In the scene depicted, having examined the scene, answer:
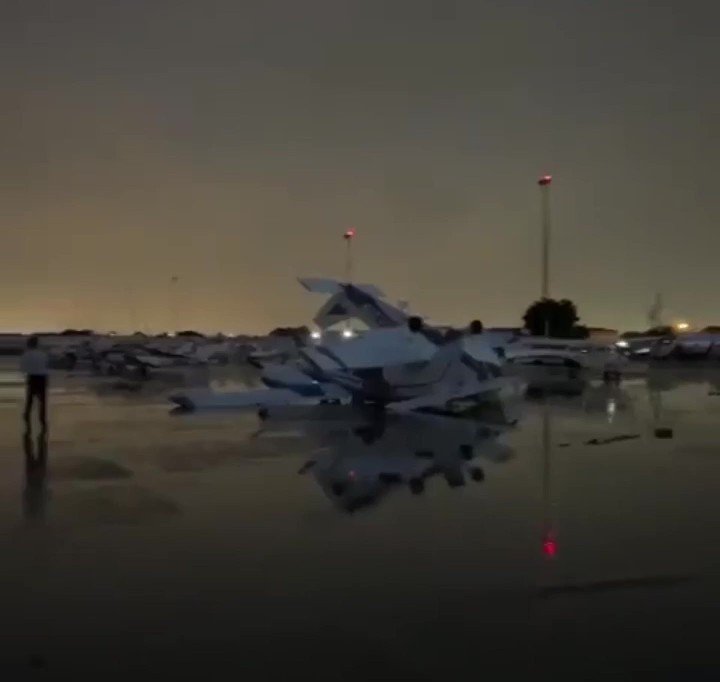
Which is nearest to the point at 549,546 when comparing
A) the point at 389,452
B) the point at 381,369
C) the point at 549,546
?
the point at 549,546

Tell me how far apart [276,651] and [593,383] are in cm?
3702

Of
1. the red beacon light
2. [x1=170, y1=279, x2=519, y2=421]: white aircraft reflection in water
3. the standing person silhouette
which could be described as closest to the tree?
[x1=170, y1=279, x2=519, y2=421]: white aircraft reflection in water

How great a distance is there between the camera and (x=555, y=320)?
252ft

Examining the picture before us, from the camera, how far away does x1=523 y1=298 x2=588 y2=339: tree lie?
75.8 meters

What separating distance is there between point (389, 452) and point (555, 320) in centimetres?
6341

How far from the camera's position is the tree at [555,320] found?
7581cm

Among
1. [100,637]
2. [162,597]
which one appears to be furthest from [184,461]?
[100,637]

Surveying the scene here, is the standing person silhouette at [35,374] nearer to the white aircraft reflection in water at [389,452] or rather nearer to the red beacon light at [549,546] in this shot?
the white aircraft reflection in water at [389,452]

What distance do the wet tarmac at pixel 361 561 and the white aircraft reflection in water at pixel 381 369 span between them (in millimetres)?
6663

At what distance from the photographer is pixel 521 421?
21.6 meters

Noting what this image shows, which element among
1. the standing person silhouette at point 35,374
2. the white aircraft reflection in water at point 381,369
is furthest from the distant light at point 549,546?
the white aircraft reflection in water at point 381,369

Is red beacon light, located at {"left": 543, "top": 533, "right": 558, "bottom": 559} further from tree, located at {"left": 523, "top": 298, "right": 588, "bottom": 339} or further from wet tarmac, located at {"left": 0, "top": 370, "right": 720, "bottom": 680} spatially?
tree, located at {"left": 523, "top": 298, "right": 588, "bottom": 339}

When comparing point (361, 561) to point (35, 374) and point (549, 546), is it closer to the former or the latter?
point (549, 546)

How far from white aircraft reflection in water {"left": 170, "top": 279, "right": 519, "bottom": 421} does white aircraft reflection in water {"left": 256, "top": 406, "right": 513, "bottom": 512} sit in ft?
4.19
